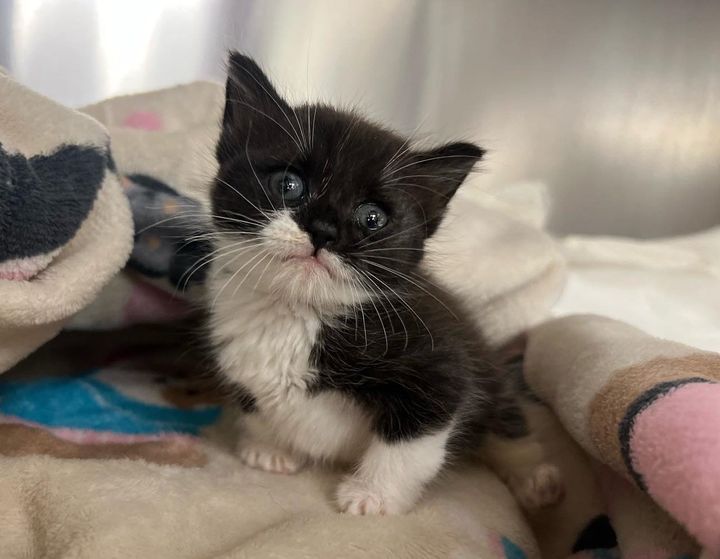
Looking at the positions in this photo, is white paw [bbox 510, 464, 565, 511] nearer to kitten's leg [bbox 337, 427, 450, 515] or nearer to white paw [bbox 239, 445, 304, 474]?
kitten's leg [bbox 337, 427, 450, 515]

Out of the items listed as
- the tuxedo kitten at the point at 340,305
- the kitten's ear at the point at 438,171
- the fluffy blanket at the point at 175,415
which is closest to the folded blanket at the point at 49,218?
the fluffy blanket at the point at 175,415

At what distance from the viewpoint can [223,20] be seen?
1.66 meters

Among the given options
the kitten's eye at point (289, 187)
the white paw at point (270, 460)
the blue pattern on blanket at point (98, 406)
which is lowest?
the white paw at point (270, 460)

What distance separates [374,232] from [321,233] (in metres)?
0.08

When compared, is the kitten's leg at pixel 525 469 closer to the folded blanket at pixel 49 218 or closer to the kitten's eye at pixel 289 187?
the kitten's eye at pixel 289 187

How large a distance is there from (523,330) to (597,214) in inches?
31.0

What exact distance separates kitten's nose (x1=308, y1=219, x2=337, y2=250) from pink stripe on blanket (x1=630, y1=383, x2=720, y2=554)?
1.30ft

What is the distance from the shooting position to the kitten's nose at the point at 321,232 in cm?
84

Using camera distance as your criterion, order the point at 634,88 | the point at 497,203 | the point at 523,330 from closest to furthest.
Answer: the point at 523,330 → the point at 497,203 → the point at 634,88

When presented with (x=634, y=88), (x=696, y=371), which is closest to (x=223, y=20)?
(x=634, y=88)

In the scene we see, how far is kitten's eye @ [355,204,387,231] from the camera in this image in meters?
0.88

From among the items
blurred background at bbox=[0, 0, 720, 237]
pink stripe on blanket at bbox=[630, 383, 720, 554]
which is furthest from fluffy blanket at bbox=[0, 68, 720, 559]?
blurred background at bbox=[0, 0, 720, 237]

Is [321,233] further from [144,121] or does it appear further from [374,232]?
[144,121]

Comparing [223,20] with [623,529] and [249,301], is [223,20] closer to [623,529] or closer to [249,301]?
[249,301]
